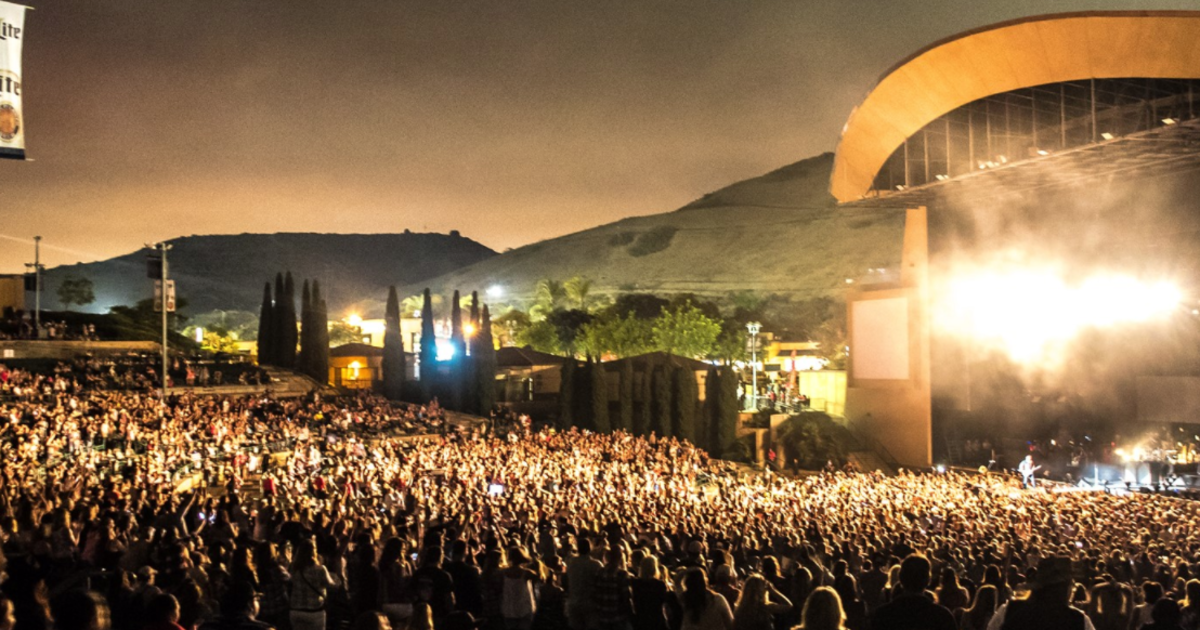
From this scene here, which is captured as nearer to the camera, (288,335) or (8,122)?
(8,122)

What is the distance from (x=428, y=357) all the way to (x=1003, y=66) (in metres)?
27.8

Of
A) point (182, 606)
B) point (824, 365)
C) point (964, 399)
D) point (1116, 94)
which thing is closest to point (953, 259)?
point (964, 399)

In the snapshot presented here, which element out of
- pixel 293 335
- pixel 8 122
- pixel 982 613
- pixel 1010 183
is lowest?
pixel 982 613

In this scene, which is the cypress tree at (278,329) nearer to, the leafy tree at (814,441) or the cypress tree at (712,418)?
the cypress tree at (712,418)

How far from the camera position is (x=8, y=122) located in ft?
43.7

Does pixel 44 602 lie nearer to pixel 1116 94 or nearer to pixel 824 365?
pixel 1116 94

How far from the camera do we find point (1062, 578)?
16.2 feet

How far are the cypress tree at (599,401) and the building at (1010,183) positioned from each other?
9719mm

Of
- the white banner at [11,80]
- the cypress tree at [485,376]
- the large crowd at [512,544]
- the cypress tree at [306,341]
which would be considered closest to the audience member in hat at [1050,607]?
the large crowd at [512,544]

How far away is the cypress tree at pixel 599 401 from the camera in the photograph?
42344mm

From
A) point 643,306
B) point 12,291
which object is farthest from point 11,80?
point 643,306

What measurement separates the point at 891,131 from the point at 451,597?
31.8 m

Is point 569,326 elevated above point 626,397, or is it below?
above

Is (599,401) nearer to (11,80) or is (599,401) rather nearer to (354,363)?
(354,363)
